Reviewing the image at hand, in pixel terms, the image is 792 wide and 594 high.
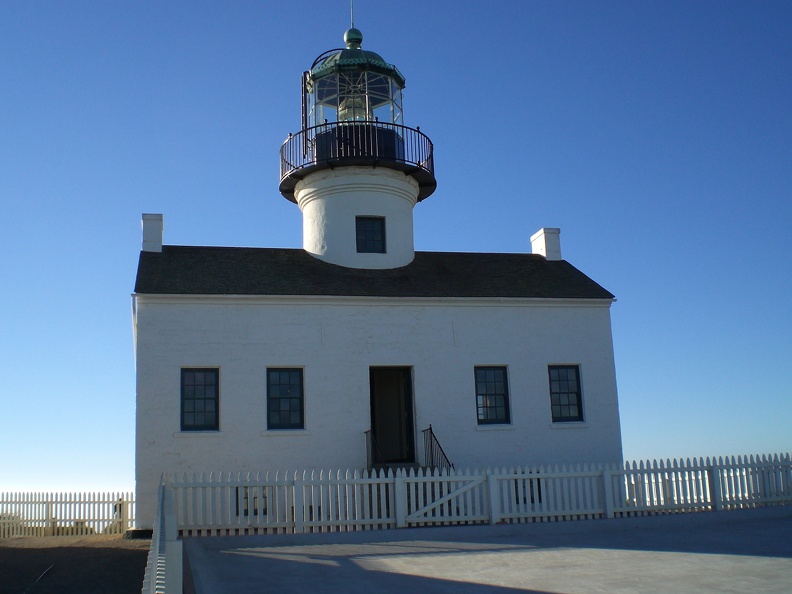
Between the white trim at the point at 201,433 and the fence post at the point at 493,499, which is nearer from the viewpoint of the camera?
the fence post at the point at 493,499

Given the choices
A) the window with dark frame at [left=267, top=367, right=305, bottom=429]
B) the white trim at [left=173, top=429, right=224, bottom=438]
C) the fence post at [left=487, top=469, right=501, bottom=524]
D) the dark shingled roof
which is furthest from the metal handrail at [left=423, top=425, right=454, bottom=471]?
the white trim at [left=173, top=429, right=224, bottom=438]

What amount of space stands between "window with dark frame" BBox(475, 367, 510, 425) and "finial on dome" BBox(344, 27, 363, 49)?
30.1ft

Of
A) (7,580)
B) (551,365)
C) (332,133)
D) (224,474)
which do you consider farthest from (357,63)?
(7,580)

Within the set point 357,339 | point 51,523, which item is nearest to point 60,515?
point 51,523

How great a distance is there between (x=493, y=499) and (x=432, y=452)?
2670 mm

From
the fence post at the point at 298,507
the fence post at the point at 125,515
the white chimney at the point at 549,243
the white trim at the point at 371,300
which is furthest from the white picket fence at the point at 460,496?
the white chimney at the point at 549,243

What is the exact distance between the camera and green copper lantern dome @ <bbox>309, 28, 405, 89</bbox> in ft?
67.9

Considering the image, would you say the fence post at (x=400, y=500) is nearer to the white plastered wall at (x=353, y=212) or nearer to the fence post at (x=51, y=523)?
the white plastered wall at (x=353, y=212)

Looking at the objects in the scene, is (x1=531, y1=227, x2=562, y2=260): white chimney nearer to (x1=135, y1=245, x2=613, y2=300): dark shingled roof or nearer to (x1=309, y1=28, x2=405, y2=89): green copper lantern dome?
(x1=135, y1=245, x2=613, y2=300): dark shingled roof

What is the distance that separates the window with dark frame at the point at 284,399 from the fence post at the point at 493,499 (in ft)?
13.8

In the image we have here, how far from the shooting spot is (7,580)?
506 inches

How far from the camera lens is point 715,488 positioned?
629 inches

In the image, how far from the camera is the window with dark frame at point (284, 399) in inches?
674

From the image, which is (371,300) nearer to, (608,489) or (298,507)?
(298,507)
